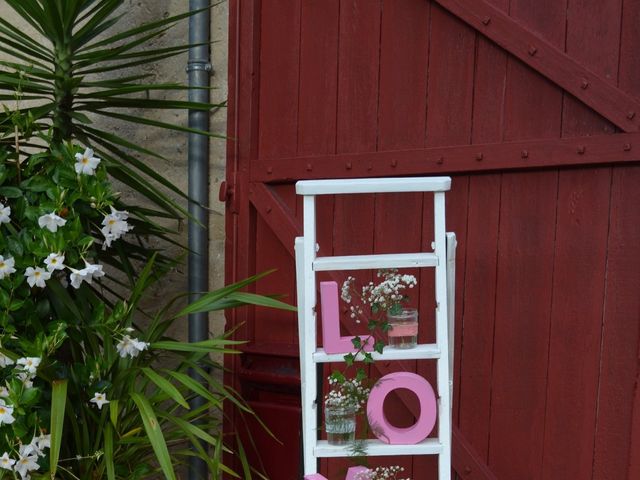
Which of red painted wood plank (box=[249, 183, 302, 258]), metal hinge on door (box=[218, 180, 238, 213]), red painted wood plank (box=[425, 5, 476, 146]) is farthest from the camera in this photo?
metal hinge on door (box=[218, 180, 238, 213])

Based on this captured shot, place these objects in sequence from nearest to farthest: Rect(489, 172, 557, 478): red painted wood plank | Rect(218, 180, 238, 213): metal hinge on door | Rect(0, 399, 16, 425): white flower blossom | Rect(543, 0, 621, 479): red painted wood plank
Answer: Rect(0, 399, 16, 425): white flower blossom → Rect(543, 0, 621, 479): red painted wood plank → Rect(489, 172, 557, 478): red painted wood plank → Rect(218, 180, 238, 213): metal hinge on door

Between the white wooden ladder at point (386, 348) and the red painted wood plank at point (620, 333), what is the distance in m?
0.47

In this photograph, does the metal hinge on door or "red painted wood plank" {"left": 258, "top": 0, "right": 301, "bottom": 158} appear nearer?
"red painted wood plank" {"left": 258, "top": 0, "right": 301, "bottom": 158}

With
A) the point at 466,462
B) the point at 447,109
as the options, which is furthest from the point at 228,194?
the point at 466,462

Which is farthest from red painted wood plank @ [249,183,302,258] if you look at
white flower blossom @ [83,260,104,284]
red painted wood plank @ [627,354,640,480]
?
red painted wood plank @ [627,354,640,480]

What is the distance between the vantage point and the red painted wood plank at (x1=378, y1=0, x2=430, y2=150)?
2.30 meters

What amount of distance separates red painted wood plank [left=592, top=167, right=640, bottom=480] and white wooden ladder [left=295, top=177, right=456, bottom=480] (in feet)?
1.54

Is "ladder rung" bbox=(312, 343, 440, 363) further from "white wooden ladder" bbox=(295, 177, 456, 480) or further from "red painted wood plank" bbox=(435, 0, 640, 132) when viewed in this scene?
"red painted wood plank" bbox=(435, 0, 640, 132)

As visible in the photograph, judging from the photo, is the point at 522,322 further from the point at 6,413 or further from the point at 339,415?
the point at 6,413

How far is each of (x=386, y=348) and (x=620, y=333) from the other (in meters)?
0.64

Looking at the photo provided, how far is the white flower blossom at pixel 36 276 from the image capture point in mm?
Result: 2033

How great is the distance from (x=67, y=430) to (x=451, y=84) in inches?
59.3

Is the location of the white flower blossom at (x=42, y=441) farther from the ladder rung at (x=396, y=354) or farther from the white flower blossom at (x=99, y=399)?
the ladder rung at (x=396, y=354)

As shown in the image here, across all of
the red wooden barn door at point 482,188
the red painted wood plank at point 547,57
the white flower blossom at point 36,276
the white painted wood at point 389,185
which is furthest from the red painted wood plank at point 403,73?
the white flower blossom at point 36,276
